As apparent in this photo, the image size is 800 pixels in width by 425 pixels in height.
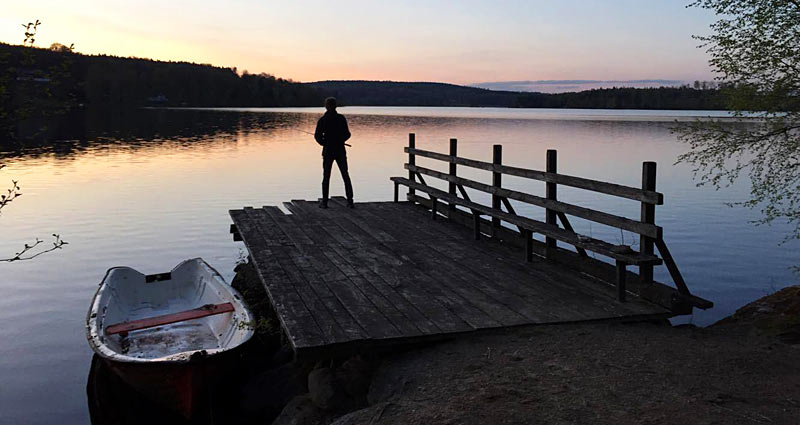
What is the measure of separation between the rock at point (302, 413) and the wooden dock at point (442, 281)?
0.53 m

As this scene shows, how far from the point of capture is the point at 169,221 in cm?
1827

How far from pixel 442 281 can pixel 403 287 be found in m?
0.53

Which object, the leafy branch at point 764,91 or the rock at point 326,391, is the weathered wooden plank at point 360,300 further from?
the leafy branch at point 764,91

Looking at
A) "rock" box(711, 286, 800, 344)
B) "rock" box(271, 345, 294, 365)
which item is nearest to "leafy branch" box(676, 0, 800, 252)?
"rock" box(711, 286, 800, 344)

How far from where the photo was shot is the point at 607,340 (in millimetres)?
5711

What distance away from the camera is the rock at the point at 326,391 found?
564 cm

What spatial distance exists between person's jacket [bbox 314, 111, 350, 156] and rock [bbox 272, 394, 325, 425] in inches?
278

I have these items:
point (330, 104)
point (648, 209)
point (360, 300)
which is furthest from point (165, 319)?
point (330, 104)

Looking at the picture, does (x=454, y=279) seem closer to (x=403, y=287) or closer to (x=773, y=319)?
(x=403, y=287)

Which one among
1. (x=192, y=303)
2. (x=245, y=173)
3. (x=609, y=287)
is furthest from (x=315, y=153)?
(x=609, y=287)

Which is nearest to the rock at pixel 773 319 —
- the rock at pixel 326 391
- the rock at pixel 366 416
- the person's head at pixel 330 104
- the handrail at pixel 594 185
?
the handrail at pixel 594 185

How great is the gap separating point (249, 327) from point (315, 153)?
1307 inches

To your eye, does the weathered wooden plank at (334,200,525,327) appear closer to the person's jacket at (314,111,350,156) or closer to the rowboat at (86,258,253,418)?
the person's jacket at (314,111,350,156)

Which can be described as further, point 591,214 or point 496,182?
point 496,182
